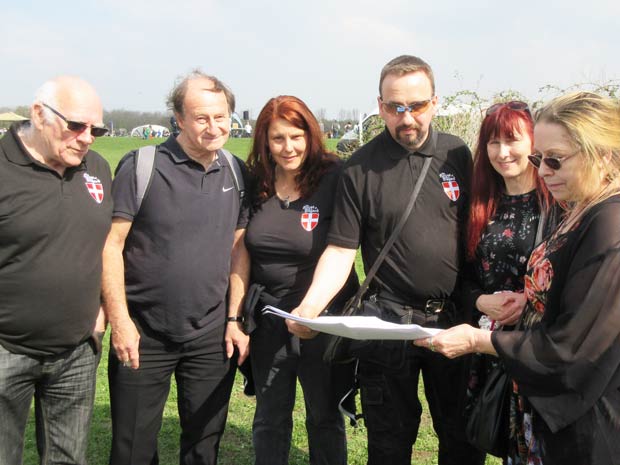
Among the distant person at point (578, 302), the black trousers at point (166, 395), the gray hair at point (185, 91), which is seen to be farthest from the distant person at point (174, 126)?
the distant person at point (578, 302)

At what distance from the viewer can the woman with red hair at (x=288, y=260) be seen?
11.4ft

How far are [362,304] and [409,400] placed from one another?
55cm

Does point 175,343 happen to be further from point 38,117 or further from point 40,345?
point 38,117

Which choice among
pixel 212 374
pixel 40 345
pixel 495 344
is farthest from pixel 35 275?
pixel 495 344

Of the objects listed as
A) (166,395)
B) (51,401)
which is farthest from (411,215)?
(51,401)

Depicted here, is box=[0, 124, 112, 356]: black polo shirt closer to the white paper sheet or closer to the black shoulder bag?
the white paper sheet

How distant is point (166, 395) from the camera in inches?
140

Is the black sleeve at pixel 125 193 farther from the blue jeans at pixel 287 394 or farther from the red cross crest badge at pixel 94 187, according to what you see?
the blue jeans at pixel 287 394

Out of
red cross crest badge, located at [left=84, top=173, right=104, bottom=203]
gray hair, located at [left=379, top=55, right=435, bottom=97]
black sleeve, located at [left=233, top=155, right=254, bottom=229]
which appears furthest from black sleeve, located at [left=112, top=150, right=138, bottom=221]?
gray hair, located at [left=379, top=55, right=435, bottom=97]

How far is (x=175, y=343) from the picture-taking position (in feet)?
11.3

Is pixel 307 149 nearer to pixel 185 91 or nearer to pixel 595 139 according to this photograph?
pixel 185 91

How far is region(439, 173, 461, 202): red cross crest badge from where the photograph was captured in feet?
10.6

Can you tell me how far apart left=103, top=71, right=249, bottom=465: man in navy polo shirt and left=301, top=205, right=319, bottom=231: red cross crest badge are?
1.16 ft

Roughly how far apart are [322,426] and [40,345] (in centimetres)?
154
